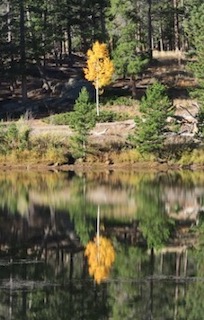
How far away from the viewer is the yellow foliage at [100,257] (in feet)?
73.3

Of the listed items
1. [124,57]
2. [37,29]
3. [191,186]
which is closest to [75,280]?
[191,186]

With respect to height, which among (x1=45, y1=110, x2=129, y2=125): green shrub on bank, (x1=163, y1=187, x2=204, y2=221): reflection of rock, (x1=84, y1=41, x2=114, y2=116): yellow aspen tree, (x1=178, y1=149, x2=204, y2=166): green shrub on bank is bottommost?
(x1=178, y1=149, x2=204, y2=166): green shrub on bank

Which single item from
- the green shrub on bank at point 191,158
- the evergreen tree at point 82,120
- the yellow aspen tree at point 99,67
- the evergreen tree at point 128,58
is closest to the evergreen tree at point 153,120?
the green shrub on bank at point 191,158

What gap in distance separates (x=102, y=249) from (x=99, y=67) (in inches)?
1669

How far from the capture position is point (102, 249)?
26.4m

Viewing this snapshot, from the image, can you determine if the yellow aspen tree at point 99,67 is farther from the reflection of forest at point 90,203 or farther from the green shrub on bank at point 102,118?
the reflection of forest at point 90,203

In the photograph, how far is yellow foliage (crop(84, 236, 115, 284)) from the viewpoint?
73.3 feet

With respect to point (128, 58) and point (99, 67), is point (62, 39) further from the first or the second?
point (99, 67)

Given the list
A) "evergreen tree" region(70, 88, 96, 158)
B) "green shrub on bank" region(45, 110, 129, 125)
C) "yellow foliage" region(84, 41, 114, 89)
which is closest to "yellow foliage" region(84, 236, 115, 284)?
"evergreen tree" region(70, 88, 96, 158)

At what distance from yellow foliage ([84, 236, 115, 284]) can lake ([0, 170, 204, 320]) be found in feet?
0.10

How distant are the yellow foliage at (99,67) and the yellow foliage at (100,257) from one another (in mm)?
39288

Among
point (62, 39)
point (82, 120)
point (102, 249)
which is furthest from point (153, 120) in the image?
point (102, 249)

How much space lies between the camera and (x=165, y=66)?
8025 cm

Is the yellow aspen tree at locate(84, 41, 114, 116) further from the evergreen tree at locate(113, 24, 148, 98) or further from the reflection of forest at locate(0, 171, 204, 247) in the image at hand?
the reflection of forest at locate(0, 171, 204, 247)
